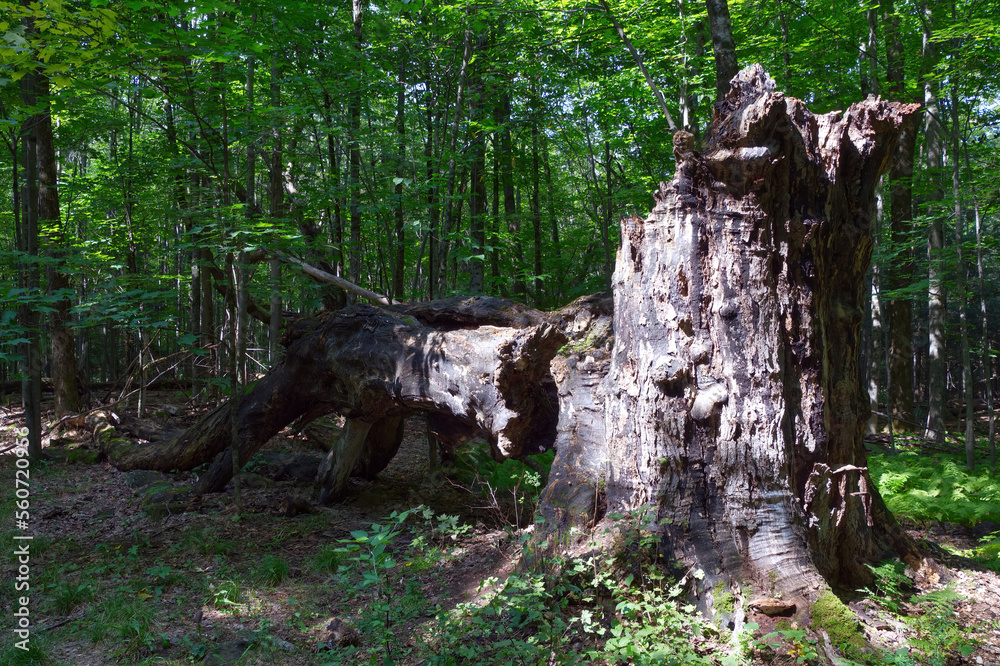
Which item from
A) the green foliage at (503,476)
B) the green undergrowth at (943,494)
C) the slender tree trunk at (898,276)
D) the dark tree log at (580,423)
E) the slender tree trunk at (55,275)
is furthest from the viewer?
the slender tree trunk at (898,276)

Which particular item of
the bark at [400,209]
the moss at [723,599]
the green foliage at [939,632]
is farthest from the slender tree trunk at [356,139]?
the green foliage at [939,632]

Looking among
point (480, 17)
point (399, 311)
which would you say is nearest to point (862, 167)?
point (399, 311)

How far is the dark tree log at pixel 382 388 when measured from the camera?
476 centimetres

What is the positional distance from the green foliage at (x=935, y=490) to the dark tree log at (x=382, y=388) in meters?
4.06

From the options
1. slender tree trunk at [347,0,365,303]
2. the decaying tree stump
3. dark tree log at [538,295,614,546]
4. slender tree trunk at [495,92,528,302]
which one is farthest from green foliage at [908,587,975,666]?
slender tree trunk at [495,92,528,302]

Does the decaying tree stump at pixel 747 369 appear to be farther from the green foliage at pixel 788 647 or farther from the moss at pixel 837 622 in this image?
the green foliage at pixel 788 647

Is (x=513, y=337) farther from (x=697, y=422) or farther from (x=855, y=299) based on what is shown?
(x=855, y=299)

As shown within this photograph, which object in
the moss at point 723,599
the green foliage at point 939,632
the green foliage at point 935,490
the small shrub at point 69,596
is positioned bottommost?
the green foliage at point 935,490

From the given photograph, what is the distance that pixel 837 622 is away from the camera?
10.6 ft

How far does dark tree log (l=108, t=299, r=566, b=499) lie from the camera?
4.76m

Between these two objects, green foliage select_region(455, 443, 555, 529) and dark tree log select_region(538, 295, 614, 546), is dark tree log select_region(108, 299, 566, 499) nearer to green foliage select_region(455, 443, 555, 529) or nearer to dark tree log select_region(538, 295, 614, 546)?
dark tree log select_region(538, 295, 614, 546)

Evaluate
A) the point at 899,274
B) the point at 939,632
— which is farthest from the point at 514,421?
the point at 899,274

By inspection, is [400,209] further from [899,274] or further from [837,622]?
[899,274]

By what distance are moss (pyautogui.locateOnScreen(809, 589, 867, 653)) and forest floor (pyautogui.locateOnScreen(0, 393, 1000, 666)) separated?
0.53ft
